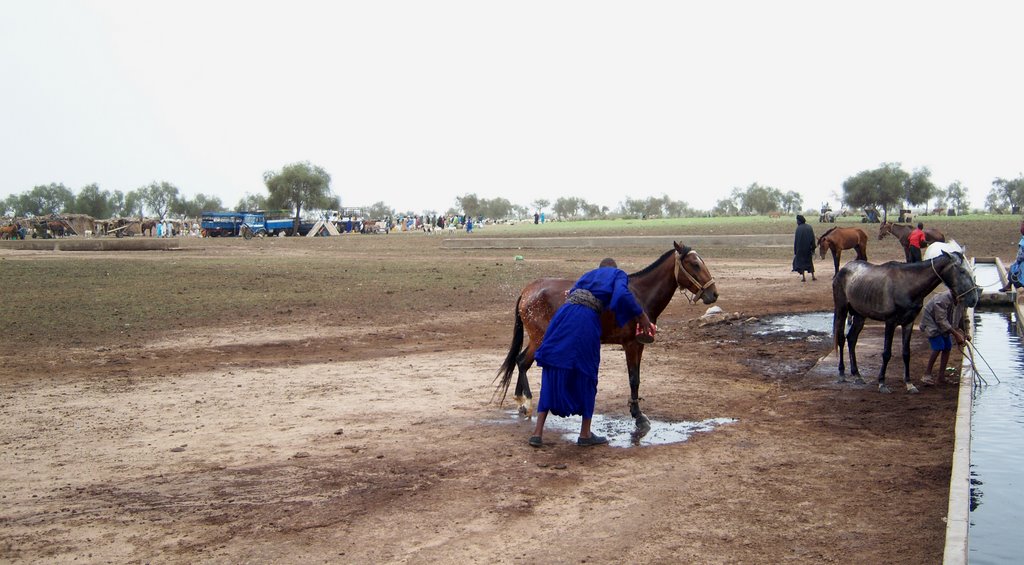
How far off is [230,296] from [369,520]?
45.5 ft

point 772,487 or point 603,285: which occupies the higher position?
point 603,285

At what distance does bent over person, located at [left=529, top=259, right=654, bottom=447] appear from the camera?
7977 millimetres

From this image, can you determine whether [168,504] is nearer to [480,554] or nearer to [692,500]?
[480,554]

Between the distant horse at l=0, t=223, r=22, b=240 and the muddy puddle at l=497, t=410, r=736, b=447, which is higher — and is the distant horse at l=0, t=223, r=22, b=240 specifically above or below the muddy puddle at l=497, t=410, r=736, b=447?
above

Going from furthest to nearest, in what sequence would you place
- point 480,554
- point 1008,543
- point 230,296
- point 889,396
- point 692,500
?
point 230,296 → point 889,396 → point 692,500 → point 1008,543 → point 480,554

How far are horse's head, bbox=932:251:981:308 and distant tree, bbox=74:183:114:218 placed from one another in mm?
132124

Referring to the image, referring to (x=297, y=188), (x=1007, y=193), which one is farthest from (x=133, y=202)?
(x=1007, y=193)

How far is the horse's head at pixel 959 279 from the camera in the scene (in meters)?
9.70

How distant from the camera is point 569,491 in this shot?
6820 mm

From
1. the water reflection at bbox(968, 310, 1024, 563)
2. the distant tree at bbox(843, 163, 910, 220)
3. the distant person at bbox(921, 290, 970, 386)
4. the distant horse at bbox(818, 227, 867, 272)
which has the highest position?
the distant tree at bbox(843, 163, 910, 220)

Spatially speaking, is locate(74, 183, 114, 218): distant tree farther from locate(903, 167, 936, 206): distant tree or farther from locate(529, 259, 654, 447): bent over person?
locate(529, 259, 654, 447): bent over person

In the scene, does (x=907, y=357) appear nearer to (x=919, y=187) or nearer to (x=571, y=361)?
(x=571, y=361)

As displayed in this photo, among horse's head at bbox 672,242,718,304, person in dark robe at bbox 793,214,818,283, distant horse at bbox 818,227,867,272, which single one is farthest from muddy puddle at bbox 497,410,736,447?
distant horse at bbox 818,227,867,272

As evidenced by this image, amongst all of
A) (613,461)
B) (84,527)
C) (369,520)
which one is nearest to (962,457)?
(613,461)
